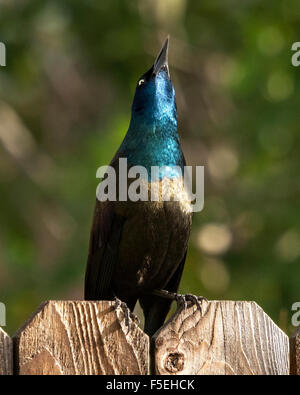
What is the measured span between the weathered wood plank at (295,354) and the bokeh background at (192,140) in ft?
10.8

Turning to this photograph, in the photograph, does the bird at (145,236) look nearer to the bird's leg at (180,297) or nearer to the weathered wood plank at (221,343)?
the bird's leg at (180,297)

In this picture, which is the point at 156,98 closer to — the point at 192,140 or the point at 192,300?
the point at 192,300

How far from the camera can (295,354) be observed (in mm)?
2686

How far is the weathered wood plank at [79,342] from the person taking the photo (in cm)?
246

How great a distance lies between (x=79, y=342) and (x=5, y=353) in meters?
0.22

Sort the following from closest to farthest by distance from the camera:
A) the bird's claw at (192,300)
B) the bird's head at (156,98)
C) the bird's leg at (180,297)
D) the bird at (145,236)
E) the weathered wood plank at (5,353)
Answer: the weathered wood plank at (5,353), the bird's claw at (192,300), the bird's leg at (180,297), the bird at (145,236), the bird's head at (156,98)

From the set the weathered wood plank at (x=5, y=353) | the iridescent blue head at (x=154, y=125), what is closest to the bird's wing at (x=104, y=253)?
the iridescent blue head at (x=154, y=125)

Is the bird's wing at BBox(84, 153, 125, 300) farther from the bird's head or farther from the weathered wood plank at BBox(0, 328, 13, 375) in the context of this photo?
the weathered wood plank at BBox(0, 328, 13, 375)

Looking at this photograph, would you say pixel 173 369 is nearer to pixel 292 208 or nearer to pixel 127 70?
pixel 292 208

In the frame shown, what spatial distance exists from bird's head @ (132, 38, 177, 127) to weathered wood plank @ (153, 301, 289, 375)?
5.21 ft

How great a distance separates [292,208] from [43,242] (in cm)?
284

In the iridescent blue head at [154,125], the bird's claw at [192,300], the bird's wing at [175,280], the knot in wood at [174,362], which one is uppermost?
the iridescent blue head at [154,125]

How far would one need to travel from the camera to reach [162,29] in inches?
268

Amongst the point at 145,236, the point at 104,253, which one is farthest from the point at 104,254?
the point at 145,236
